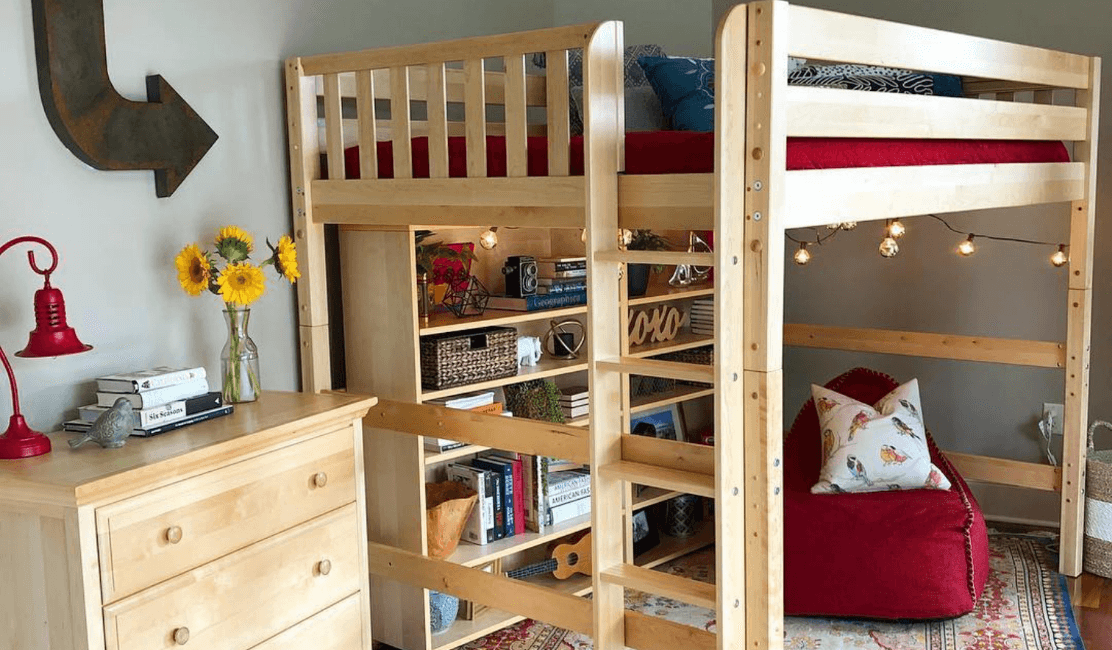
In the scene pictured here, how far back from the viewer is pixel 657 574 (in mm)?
2447

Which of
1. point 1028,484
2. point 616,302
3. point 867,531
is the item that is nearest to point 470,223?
point 616,302

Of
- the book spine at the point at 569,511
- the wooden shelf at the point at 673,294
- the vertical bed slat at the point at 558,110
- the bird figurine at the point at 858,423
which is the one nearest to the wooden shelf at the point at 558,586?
the book spine at the point at 569,511

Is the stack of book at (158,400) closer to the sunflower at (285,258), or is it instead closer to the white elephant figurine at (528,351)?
the sunflower at (285,258)

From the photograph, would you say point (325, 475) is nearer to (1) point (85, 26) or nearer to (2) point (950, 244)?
(1) point (85, 26)

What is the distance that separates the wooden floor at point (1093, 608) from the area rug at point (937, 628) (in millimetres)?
28

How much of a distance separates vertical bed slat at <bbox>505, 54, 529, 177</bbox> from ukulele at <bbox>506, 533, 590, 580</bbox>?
143 centimetres

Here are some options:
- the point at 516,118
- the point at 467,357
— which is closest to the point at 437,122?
the point at 516,118

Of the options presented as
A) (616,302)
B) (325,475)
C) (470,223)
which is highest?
(470,223)

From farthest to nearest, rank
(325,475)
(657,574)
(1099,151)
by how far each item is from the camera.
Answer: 1. (1099,151)
2. (325,475)
3. (657,574)

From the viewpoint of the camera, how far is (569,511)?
360cm

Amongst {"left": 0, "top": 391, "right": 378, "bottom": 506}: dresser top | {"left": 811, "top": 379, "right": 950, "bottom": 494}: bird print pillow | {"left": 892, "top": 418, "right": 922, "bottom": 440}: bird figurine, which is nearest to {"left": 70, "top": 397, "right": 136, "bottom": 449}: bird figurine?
{"left": 0, "top": 391, "right": 378, "bottom": 506}: dresser top

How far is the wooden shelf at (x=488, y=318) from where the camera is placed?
10.4ft

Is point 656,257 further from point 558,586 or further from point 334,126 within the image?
point 558,586

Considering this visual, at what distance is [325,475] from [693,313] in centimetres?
189
